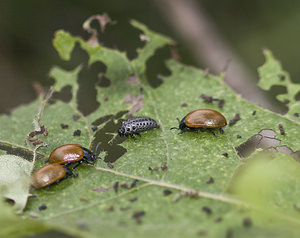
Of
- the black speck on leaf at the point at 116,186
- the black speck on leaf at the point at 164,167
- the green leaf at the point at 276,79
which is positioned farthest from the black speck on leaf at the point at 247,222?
the green leaf at the point at 276,79

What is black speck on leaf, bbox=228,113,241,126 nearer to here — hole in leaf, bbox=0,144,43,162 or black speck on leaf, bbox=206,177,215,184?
black speck on leaf, bbox=206,177,215,184

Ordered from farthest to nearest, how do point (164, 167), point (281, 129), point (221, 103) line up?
point (221, 103), point (281, 129), point (164, 167)

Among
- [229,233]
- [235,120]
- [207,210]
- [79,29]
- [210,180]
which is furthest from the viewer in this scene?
[79,29]

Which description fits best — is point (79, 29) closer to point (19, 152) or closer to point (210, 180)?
point (19, 152)

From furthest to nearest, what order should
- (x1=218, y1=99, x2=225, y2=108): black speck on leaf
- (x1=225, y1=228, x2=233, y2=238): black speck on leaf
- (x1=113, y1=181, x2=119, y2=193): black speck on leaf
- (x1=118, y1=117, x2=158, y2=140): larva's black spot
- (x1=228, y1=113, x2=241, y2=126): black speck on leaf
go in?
1. (x1=218, y1=99, x2=225, y2=108): black speck on leaf
2. (x1=228, y1=113, x2=241, y2=126): black speck on leaf
3. (x1=118, y1=117, x2=158, y2=140): larva's black spot
4. (x1=113, y1=181, x2=119, y2=193): black speck on leaf
5. (x1=225, y1=228, x2=233, y2=238): black speck on leaf

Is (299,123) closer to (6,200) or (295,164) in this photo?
(295,164)

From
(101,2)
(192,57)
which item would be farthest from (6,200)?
(101,2)

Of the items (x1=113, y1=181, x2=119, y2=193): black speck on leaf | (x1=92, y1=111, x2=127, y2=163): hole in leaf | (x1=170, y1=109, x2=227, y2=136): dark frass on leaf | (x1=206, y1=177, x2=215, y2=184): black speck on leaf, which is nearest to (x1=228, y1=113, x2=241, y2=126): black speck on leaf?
(x1=170, y1=109, x2=227, y2=136): dark frass on leaf

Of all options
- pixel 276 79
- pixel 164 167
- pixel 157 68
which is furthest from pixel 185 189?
pixel 276 79
